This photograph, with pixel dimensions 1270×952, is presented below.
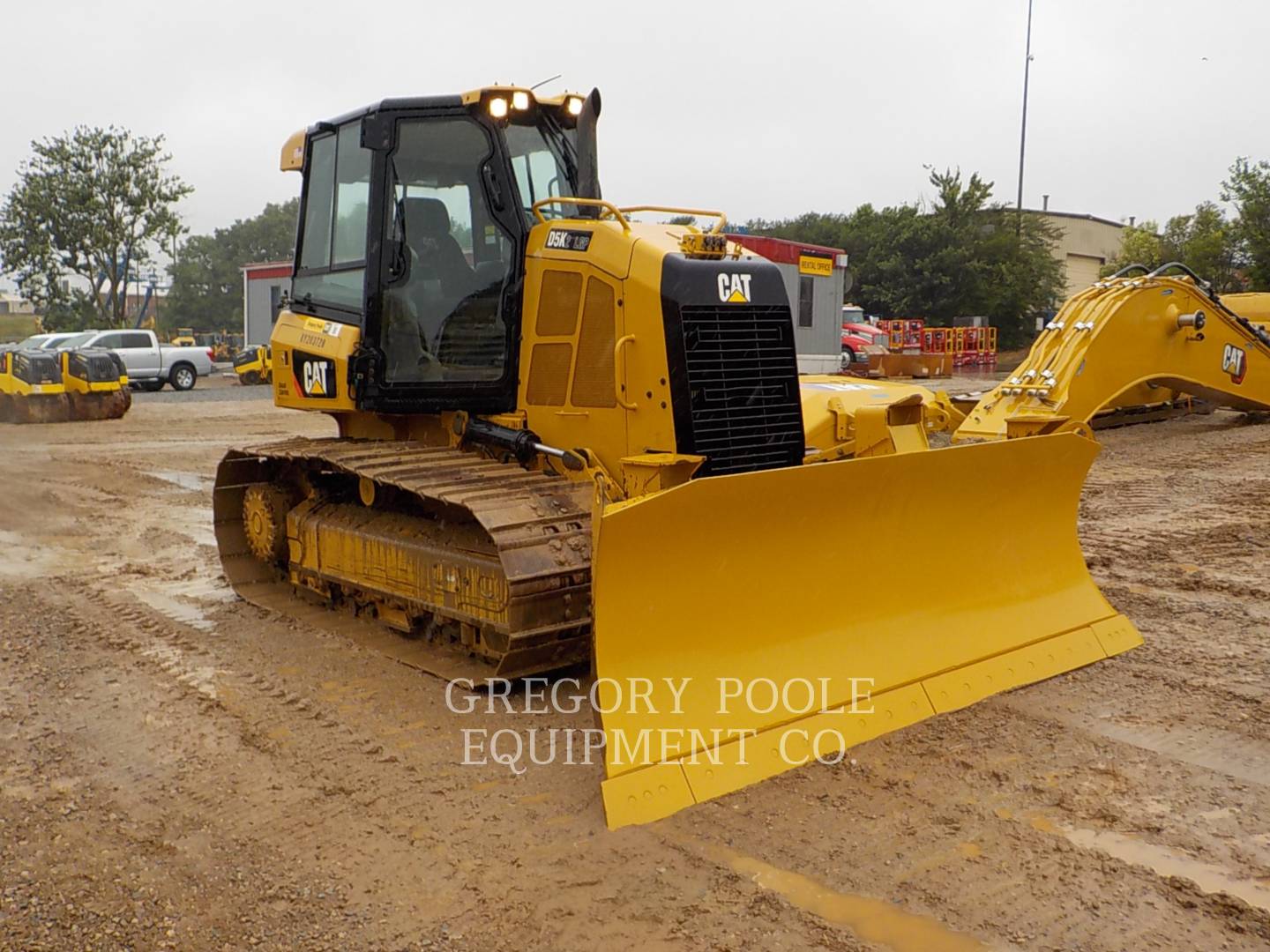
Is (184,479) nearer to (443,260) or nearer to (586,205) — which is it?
(443,260)

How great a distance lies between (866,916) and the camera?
3.09 m

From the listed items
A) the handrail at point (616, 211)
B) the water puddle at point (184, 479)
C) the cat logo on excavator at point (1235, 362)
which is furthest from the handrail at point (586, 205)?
the cat logo on excavator at point (1235, 362)

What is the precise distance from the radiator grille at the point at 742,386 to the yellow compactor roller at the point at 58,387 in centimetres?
1608

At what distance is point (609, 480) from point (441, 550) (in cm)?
92

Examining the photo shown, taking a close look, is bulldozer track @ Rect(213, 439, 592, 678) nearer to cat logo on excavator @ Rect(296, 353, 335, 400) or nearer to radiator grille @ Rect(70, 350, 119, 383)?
cat logo on excavator @ Rect(296, 353, 335, 400)

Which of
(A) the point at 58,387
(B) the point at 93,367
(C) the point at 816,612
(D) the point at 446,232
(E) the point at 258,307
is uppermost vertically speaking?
(E) the point at 258,307

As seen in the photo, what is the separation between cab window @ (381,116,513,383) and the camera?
5.59 metres

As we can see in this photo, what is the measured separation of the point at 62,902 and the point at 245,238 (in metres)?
71.0

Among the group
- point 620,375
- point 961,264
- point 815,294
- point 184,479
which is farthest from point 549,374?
point 961,264

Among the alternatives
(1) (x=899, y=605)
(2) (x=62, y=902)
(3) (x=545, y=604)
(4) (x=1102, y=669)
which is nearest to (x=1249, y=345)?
(4) (x=1102, y=669)

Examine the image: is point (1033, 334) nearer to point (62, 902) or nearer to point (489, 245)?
point (489, 245)

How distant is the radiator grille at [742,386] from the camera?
4.97 m

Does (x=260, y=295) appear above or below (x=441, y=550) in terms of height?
above

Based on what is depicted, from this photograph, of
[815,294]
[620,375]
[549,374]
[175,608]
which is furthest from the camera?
[815,294]
